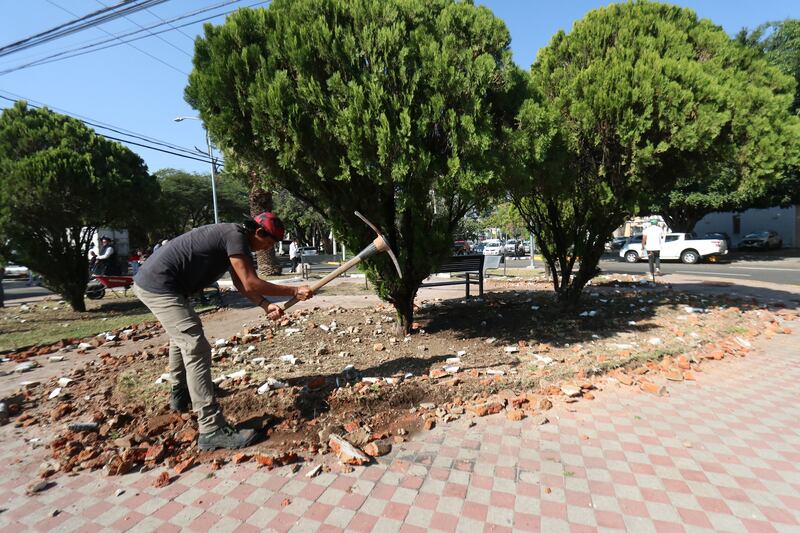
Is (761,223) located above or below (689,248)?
above

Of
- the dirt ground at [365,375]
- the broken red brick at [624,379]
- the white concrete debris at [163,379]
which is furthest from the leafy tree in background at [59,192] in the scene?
the broken red brick at [624,379]

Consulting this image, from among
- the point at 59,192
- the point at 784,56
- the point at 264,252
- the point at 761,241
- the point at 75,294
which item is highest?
the point at 784,56

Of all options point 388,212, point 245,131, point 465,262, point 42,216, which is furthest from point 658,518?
point 42,216

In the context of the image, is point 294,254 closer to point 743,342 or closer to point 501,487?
point 743,342

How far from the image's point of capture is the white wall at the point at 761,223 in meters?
32.3

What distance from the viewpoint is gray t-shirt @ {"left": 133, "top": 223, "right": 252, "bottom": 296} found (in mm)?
3129

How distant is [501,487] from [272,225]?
243 cm

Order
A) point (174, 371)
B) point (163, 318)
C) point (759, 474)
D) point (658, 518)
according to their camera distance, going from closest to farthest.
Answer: point (658, 518) → point (759, 474) → point (163, 318) → point (174, 371)

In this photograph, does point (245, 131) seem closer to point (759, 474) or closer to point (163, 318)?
point (163, 318)

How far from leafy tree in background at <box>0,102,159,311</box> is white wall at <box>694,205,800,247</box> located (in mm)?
37623

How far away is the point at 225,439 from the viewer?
292cm

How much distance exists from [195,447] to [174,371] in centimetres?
80

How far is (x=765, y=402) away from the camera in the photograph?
3.51 meters

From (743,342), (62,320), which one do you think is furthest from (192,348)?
(62,320)
